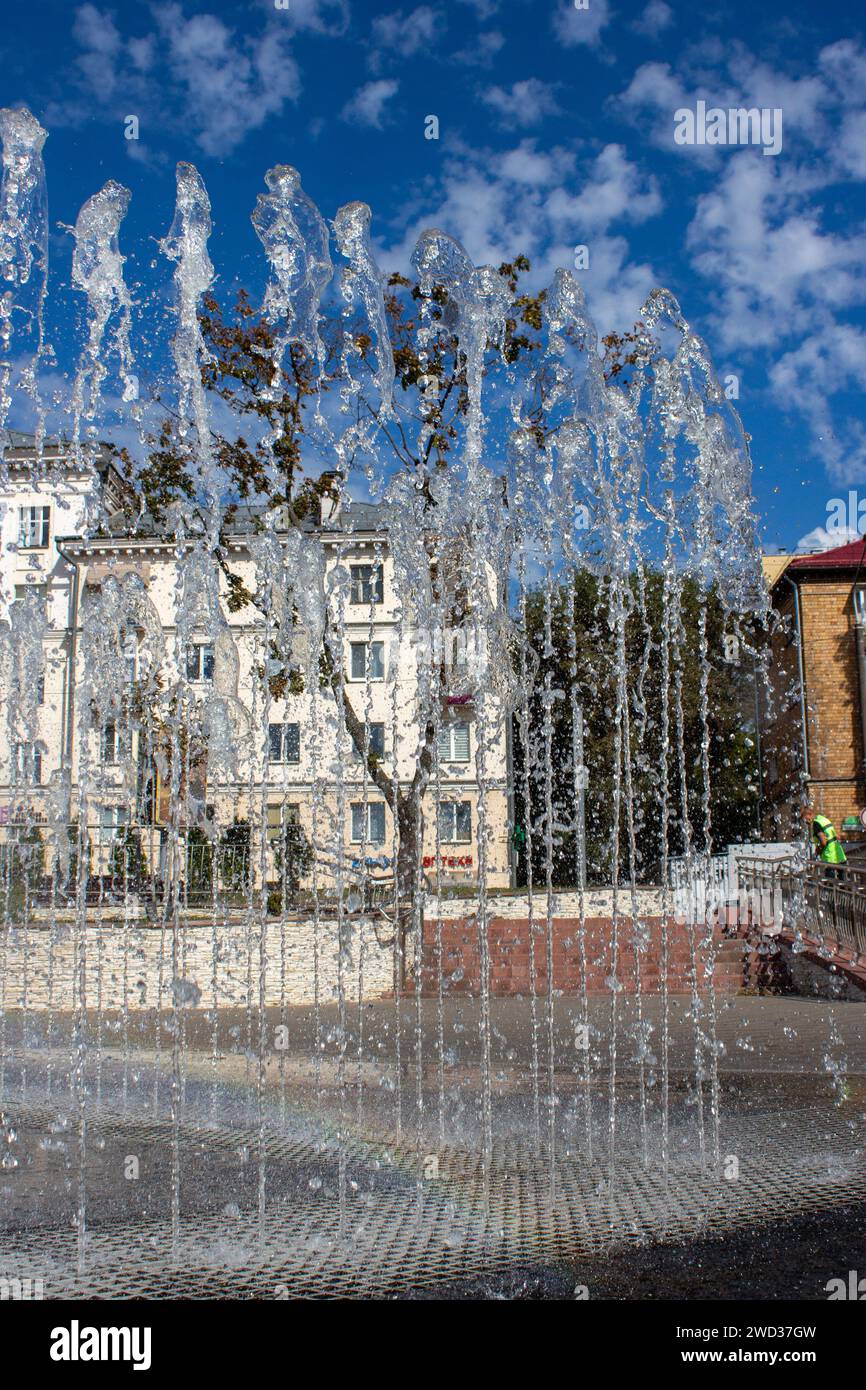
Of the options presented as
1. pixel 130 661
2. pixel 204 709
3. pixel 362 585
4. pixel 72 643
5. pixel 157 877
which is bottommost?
pixel 157 877

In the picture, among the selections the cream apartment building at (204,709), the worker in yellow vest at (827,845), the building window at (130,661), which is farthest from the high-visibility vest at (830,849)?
the building window at (130,661)

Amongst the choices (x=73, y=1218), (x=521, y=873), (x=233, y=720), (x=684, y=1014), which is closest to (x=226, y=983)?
(x=684, y=1014)

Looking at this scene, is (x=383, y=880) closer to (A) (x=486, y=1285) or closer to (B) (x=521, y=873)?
(B) (x=521, y=873)

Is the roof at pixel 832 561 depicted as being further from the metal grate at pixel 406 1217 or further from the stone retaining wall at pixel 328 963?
the metal grate at pixel 406 1217

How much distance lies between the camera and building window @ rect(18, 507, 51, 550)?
3319 centimetres

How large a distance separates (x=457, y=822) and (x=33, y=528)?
Answer: 14.8 metres

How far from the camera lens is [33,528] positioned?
33.3 m

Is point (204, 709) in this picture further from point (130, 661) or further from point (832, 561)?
point (832, 561)

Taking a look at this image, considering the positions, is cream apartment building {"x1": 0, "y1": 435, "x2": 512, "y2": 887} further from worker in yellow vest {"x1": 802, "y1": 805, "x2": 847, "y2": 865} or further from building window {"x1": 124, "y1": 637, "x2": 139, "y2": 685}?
worker in yellow vest {"x1": 802, "y1": 805, "x2": 847, "y2": 865}

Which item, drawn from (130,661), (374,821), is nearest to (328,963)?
(130,661)

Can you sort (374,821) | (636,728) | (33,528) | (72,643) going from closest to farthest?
1. (374,821)
2. (72,643)
3. (33,528)
4. (636,728)

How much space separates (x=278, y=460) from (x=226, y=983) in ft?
19.6

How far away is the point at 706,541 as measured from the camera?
9.94 meters

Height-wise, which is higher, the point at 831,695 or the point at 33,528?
the point at 33,528
